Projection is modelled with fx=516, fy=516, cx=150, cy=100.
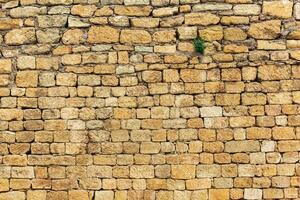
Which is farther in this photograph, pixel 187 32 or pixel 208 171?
pixel 187 32

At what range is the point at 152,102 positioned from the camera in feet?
19.1

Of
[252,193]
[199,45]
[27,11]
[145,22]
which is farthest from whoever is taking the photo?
[27,11]

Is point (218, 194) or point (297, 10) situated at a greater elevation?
point (297, 10)

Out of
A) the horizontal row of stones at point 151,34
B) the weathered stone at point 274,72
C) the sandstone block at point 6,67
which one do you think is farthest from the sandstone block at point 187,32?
the sandstone block at point 6,67

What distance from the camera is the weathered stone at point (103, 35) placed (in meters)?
5.90

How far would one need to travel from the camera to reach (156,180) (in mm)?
5734

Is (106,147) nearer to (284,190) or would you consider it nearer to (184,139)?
(184,139)

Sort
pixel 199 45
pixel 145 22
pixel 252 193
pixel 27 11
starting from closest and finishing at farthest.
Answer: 1. pixel 252 193
2. pixel 199 45
3. pixel 145 22
4. pixel 27 11

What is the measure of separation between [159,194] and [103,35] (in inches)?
75.1

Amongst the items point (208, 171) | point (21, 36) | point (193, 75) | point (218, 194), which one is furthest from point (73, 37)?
point (218, 194)

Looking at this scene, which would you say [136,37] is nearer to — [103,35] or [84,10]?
[103,35]

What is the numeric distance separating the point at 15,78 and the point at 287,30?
3.16 metres

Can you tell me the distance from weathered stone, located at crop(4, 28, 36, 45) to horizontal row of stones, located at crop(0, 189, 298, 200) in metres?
1.72

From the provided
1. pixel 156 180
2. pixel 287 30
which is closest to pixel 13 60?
pixel 156 180
